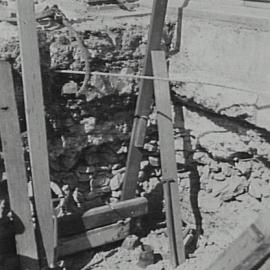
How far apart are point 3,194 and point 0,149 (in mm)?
307

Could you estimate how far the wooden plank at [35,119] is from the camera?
336 centimetres

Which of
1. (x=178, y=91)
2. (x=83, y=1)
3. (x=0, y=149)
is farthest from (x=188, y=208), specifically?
(x=83, y=1)

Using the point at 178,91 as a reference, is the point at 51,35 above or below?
above

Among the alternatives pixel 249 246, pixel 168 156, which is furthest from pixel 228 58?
pixel 249 246

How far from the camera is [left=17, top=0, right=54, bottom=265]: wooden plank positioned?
3.36 metres

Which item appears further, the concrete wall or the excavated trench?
the excavated trench

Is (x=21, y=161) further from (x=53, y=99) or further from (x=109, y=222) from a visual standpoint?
(x=109, y=222)

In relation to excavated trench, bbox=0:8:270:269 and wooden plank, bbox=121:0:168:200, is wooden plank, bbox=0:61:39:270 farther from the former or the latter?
wooden plank, bbox=121:0:168:200

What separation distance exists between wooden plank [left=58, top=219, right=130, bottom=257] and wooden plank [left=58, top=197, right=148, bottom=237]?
45mm

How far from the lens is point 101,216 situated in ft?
12.8

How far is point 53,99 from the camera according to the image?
3.78 metres

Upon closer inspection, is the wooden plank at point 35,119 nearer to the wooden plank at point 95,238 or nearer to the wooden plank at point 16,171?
the wooden plank at point 16,171

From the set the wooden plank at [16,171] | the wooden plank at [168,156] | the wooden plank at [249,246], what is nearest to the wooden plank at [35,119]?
the wooden plank at [16,171]

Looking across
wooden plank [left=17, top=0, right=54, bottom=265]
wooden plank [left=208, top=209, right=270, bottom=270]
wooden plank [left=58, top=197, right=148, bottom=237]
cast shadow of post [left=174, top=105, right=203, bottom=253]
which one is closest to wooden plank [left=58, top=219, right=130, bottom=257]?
wooden plank [left=58, top=197, right=148, bottom=237]
